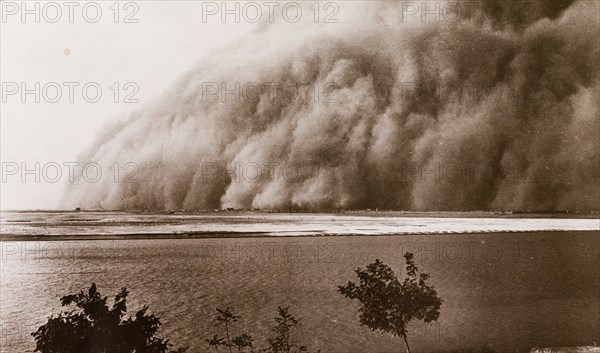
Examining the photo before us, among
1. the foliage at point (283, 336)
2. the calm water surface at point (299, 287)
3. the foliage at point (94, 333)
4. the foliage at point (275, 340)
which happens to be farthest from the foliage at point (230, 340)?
the foliage at point (94, 333)

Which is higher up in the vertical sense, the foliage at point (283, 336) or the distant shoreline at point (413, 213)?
the distant shoreline at point (413, 213)

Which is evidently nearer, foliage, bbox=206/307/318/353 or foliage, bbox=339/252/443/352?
foliage, bbox=339/252/443/352

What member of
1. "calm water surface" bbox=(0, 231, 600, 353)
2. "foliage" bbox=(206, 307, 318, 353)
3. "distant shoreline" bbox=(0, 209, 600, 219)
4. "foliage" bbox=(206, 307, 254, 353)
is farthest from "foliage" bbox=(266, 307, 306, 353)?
"distant shoreline" bbox=(0, 209, 600, 219)

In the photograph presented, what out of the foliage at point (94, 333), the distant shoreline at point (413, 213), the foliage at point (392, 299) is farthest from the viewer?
the distant shoreline at point (413, 213)

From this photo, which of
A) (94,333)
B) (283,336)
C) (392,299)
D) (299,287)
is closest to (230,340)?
(283,336)

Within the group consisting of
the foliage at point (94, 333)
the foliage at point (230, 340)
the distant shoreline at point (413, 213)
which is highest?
the distant shoreline at point (413, 213)

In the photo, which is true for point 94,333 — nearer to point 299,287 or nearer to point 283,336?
point 283,336

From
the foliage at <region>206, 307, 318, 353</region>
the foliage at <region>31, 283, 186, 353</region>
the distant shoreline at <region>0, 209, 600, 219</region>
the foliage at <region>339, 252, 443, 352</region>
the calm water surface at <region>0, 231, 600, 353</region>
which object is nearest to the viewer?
the foliage at <region>31, 283, 186, 353</region>

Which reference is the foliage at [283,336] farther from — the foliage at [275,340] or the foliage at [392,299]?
the foliage at [392,299]

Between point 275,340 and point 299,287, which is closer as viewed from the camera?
point 275,340

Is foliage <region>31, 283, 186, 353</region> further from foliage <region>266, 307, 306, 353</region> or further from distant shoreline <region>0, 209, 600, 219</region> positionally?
distant shoreline <region>0, 209, 600, 219</region>

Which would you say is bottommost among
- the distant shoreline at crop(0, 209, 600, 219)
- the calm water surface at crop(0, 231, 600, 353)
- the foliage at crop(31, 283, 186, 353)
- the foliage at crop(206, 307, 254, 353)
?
the foliage at crop(31, 283, 186, 353)

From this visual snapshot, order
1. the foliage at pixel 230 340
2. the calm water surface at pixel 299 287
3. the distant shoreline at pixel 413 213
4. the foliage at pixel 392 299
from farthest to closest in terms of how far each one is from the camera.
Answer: the distant shoreline at pixel 413 213 < the calm water surface at pixel 299 287 < the foliage at pixel 230 340 < the foliage at pixel 392 299

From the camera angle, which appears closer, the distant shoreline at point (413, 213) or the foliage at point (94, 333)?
the foliage at point (94, 333)
